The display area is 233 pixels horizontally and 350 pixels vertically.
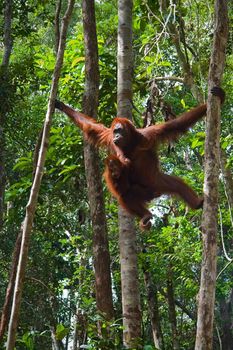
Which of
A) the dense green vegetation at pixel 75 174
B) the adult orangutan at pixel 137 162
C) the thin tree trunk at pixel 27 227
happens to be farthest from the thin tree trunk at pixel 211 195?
the dense green vegetation at pixel 75 174

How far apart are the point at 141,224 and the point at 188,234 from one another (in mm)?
4410

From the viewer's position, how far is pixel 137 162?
514cm

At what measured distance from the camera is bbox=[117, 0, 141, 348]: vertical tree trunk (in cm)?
423

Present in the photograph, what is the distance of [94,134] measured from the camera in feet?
17.0

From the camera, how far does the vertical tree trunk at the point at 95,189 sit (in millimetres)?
4867

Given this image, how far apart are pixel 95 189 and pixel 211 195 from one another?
215 centimetres

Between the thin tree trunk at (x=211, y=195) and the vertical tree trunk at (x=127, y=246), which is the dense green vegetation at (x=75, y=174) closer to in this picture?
the vertical tree trunk at (x=127, y=246)

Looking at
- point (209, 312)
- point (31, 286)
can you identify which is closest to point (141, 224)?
point (209, 312)

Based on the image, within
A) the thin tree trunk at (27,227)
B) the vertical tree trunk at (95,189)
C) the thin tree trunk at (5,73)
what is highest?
the thin tree trunk at (5,73)

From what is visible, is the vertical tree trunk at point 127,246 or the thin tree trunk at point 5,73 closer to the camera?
the vertical tree trunk at point 127,246

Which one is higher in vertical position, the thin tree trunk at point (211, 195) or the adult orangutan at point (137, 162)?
the adult orangutan at point (137, 162)

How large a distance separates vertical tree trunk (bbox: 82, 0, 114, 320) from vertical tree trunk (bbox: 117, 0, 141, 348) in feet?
1.54

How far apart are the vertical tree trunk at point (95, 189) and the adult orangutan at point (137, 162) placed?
148 millimetres

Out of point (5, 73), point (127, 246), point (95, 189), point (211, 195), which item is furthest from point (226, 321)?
point (211, 195)
